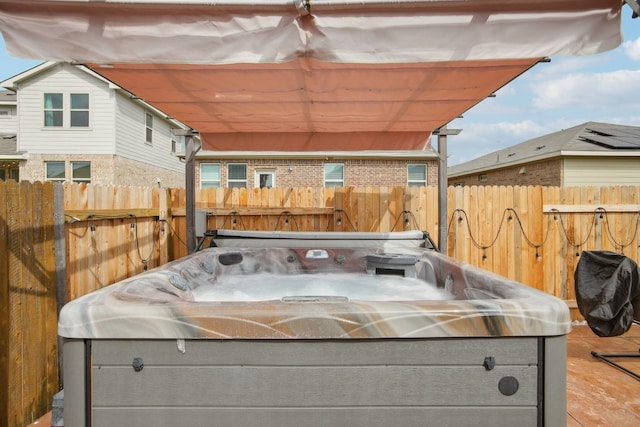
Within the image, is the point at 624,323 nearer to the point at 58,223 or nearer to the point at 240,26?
the point at 240,26

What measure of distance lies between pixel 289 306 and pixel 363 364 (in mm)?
319

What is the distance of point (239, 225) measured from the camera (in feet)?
15.8

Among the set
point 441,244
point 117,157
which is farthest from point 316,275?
point 117,157

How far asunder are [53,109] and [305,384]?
13213 mm

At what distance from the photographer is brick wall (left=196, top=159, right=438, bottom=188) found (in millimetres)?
11000

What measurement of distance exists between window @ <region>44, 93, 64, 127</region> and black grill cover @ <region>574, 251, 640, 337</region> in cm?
1319

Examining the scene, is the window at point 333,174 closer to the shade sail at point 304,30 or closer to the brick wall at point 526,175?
the brick wall at point 526,175

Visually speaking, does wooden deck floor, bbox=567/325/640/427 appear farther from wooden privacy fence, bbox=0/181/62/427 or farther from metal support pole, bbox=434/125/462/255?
wooden privacy fence, bbox=0/181/62/427

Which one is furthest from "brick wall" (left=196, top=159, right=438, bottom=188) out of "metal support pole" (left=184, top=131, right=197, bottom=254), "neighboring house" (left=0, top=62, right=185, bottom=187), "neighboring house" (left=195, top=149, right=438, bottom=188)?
"metal support pole" (left=184, top=131, right=197, bottom=254)

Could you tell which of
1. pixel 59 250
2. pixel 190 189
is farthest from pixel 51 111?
pixel 59 250

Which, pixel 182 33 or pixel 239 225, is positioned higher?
pixel 182 33

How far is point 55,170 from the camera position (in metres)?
11.4

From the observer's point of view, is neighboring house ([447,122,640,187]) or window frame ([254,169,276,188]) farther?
window frame ([254,169,276,188])

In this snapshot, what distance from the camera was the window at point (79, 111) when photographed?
37.0 ft
